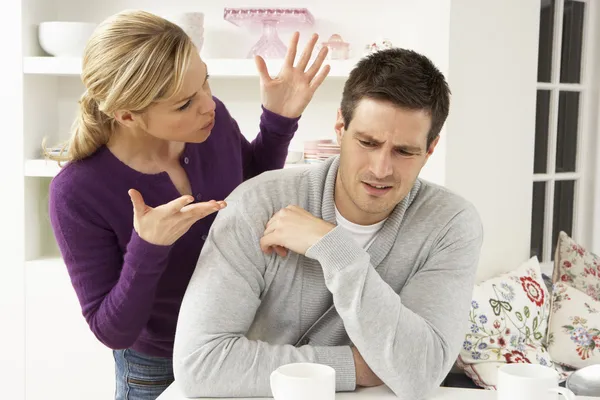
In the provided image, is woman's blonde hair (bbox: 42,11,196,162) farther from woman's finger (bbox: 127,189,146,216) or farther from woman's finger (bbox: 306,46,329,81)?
woman's finger (bbox: 306,46,329,81)

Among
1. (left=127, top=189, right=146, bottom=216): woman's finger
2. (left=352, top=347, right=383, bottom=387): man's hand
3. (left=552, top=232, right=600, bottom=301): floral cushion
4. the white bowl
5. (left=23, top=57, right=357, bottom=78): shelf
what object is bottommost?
(left=552, top=232, right=600, bottom=301): floral cushion

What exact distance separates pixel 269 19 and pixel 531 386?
2398 mm

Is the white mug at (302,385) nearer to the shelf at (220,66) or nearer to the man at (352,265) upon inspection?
the man at (352,265)

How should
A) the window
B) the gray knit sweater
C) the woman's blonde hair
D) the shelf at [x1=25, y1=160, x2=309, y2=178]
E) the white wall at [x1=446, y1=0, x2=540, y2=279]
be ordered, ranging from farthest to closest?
1. the window
2. the shelf at [x1=25, y1=160, x2=309, y2=178]
3. the white wall at [x1=446, y1=0, x2=540, y2=279]
4. the woman's blonde hair
5. the gray knit sweater

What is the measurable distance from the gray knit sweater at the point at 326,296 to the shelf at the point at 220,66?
1.50 metres

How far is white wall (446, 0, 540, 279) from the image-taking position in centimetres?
320

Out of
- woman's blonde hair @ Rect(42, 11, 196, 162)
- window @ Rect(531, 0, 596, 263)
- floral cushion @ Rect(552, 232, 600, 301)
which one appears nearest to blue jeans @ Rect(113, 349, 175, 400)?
woman's blonde hair @ Rect(42, 11, 196, 162)

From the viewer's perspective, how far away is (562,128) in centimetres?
391

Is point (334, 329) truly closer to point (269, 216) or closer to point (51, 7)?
point (269, 216)

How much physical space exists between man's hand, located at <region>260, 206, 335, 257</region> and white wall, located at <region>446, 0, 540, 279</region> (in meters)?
1.65

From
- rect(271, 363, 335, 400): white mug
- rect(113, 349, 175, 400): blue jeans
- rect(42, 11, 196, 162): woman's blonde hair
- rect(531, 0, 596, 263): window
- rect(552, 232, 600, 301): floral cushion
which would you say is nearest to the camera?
rect(271, 363, 335, 400): white mug

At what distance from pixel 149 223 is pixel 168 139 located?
0.74 feet

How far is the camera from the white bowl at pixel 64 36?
11.0 ft

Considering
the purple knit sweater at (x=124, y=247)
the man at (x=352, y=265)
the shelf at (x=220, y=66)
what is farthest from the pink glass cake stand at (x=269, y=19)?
the man at (x=352, y=265)
